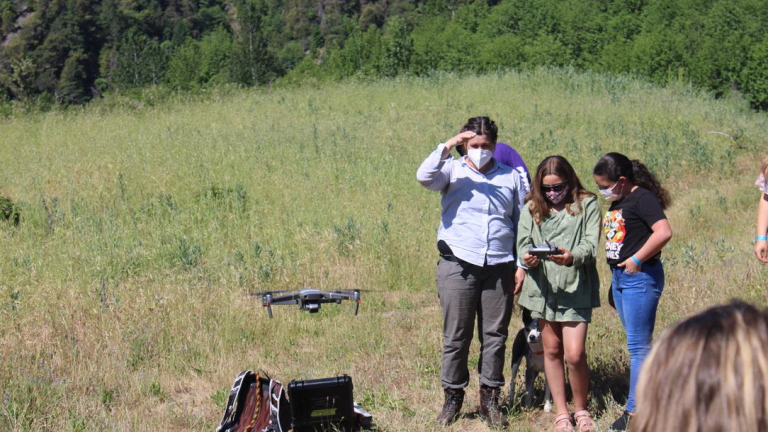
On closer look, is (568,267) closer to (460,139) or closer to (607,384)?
(460,139)

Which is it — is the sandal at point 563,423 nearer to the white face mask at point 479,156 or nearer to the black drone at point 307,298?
the black drone at point 307,298

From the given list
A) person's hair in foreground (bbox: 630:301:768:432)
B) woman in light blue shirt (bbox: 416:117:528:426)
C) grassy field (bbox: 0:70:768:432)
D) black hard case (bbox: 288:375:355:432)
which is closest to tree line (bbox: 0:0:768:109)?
grassy field (bbox: 0:70:768:432)

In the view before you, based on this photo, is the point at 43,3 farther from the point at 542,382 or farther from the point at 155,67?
the point at 542,382

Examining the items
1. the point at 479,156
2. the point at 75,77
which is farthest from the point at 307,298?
the point at 75,77

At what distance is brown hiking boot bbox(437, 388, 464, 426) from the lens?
571cm

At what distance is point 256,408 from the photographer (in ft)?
17.8

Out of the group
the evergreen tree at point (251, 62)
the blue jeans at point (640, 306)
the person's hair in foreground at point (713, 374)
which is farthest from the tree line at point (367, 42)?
A: the person's hair in foreground at point (713, 374)

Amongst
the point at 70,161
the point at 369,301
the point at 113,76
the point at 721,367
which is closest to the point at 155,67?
the point at 113,76

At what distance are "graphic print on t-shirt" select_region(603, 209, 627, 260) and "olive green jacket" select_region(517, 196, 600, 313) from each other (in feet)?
0.41

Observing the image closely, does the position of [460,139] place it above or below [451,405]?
above

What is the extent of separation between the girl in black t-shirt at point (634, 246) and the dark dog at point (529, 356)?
68 centimetres

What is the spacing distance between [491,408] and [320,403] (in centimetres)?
121

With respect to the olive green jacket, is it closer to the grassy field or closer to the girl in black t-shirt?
the girl in black t-shirt

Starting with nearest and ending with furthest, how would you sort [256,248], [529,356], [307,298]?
[307,298] → [529,356] → [256,248]
